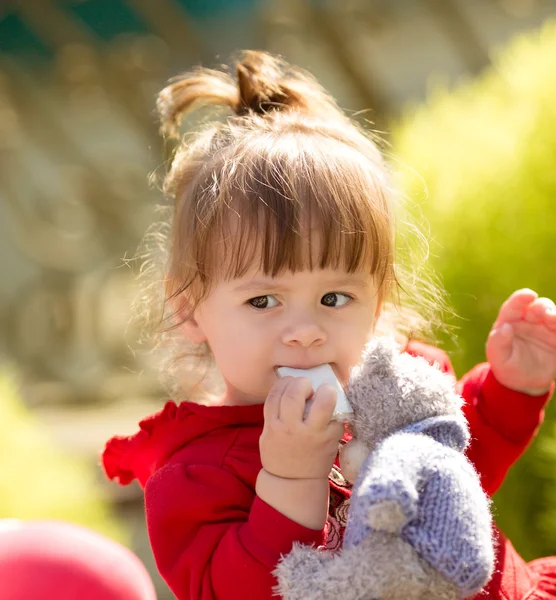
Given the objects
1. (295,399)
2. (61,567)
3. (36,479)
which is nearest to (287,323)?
(295,399)

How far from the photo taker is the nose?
1.10m

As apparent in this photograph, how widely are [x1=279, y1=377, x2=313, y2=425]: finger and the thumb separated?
0.44 meters

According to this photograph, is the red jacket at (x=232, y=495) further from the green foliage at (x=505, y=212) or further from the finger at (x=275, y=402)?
the green foliage at (x=505, y=212)

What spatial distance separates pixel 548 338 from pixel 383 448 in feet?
1.81

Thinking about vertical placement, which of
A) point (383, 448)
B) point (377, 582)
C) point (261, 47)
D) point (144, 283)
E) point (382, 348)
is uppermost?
point (261, 47)

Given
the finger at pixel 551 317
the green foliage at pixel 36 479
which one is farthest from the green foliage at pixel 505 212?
the green foliage at pixel 36 479

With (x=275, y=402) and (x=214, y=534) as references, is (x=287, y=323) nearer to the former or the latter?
(x=275, y=402)

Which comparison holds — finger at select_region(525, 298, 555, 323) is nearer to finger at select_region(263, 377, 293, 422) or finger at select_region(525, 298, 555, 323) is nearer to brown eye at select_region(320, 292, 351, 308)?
brown eye at select_region(320, 292, 351, 308)

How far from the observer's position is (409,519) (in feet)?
2.76

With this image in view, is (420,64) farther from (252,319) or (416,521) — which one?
(416,521)

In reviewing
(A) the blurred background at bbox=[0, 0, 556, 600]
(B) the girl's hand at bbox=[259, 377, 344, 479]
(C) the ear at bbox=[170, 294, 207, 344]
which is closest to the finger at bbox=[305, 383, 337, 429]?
(B) the girl's hand at bbox=[259, 377, 344, 479]

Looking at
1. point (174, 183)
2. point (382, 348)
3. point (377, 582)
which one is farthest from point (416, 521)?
point (174, 183)

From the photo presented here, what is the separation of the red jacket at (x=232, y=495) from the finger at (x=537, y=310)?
0.40 feet

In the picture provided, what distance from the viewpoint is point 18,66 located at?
4547 mm
